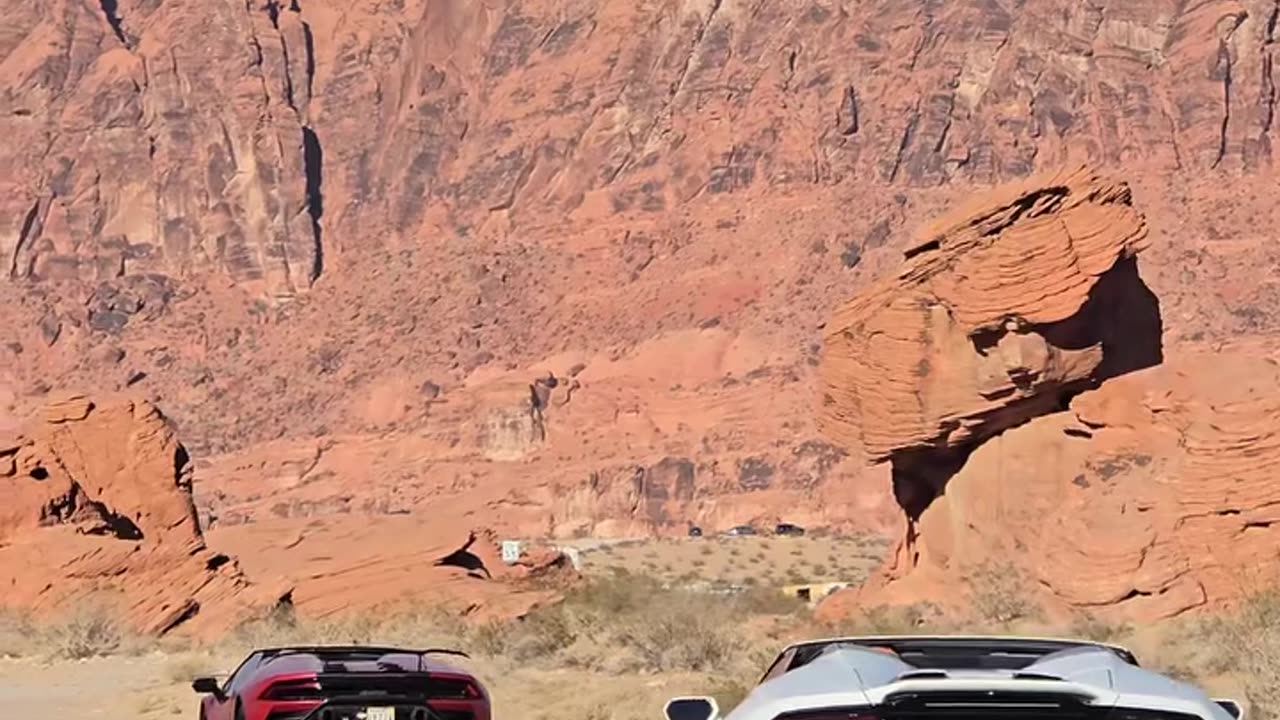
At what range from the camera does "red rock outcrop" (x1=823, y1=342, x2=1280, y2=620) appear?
23125 millimetres

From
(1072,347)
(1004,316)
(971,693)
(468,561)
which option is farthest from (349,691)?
(468,561)

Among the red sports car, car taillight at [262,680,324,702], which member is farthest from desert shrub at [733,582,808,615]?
car taillight at [262,680,324,702]

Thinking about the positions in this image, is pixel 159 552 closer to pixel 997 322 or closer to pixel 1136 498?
pixel 997 322

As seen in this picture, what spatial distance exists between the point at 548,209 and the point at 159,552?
96.1 meters

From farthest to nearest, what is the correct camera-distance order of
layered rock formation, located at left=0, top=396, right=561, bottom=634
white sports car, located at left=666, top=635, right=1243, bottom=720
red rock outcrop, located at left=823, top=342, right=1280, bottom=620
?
layered rock formation, located at left=0, top=396, right=561, bottom=634
red rock outcrop, located at left=823, top=342, right=1280, bottom=620
white sports car, located at left=666, top=635, right=1243, bottom=720

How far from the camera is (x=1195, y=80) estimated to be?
387 feet

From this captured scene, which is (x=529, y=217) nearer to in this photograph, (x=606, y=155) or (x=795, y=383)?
(x=606, y=155)

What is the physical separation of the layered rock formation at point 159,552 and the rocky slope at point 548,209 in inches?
2254

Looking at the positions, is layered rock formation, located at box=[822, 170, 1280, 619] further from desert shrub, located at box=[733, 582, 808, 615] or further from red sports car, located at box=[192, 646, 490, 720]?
red sports car, located at box=[192, 646, 490, 720]

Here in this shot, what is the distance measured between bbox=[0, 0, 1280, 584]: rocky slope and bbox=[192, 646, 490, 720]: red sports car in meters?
79.1

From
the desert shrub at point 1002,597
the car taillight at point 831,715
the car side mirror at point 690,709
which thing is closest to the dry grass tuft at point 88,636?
the desert shrub at point 1002,597

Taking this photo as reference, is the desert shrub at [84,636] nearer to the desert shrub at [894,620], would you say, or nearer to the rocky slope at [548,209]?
the desert shrub at [894,620]

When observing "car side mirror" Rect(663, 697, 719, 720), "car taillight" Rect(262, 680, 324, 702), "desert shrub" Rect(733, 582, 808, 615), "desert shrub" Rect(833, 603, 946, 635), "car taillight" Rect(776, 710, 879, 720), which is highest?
"car taillight" Rect(776, 710, 879, 720)

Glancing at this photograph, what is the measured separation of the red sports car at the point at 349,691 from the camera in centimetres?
893
